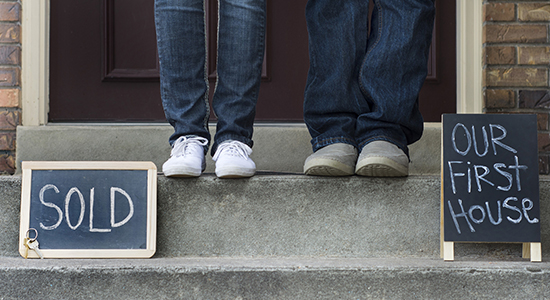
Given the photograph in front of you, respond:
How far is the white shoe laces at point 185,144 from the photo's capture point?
1062 millimetres

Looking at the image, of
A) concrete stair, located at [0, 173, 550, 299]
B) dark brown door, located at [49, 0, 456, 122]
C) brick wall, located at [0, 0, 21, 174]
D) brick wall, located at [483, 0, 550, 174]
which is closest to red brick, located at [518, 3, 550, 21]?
brick wall, located at [483, 0, 550, 174]

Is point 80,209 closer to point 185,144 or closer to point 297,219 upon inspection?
point 185,144

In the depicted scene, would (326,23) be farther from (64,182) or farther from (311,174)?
(64,182)

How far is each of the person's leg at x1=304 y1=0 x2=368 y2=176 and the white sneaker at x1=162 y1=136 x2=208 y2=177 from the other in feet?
0.96

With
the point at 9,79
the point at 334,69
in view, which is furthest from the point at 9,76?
the point at 334,69

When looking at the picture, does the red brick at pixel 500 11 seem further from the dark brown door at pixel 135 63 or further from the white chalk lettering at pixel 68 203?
the white chalk lettering at pixel 68 203

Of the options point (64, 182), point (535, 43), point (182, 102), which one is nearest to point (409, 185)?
point (182, 102)

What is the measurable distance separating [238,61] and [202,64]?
0.30ft

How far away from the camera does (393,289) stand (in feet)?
3.00

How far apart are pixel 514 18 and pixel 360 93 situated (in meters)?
0.79

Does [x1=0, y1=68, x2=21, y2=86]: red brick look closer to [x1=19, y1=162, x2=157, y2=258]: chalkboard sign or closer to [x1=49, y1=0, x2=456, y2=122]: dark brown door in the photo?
[x1=49, y1=0, x2=456, y2=122]: dark brown door

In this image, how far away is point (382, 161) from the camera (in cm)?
103

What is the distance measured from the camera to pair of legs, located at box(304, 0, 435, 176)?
3.69 ft

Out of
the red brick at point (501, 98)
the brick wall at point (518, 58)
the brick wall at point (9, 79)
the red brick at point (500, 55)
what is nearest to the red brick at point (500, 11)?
the brick wall at point (518, 58)
